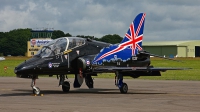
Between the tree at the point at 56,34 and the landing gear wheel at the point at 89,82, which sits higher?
the tree at the point at 56,34

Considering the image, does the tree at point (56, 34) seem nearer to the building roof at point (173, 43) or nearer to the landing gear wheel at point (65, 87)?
the building roof at point (173, 43)

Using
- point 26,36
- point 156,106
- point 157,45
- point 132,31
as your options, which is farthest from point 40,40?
point 156,106

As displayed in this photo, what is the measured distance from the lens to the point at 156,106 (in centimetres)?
1830

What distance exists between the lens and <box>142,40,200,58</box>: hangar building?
479 feet

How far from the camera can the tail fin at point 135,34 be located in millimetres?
27922

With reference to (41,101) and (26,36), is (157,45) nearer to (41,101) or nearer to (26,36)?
(26,36)

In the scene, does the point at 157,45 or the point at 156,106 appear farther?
the point at 157,45

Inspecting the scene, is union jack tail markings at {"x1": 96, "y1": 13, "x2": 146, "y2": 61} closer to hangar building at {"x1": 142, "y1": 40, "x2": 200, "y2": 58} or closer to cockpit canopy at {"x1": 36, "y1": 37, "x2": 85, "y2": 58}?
cockpit canopy at {"x1": 36, "y1": 37, "x2": 85, "y2": 58}

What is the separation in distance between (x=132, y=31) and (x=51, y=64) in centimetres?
597

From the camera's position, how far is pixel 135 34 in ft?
→ 92.8

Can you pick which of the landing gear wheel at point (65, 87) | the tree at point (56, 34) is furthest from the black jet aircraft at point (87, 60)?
the tree at point (56, 34)

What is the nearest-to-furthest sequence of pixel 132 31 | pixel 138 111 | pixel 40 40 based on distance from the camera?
pixel 138 111
pixel 132 31
pixel 40 40

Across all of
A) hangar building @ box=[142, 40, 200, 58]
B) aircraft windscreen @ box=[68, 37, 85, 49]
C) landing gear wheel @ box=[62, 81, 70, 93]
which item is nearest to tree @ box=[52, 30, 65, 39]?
hangar building @ box=[142, 40, 200, 58]

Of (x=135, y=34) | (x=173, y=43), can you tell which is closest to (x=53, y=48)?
(x=135, y=34)
